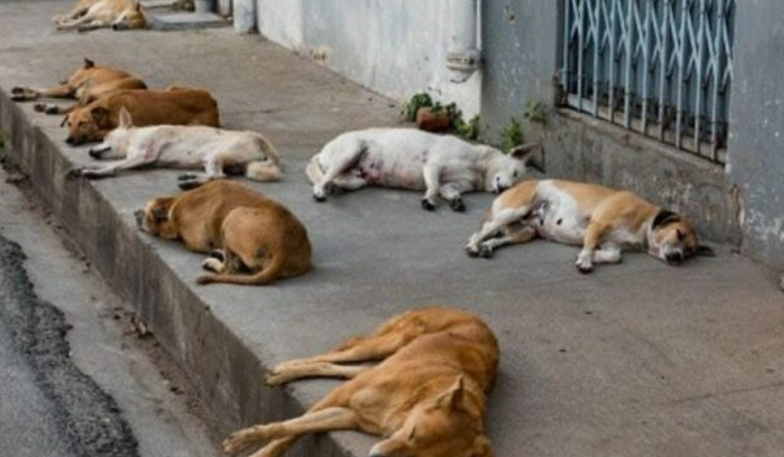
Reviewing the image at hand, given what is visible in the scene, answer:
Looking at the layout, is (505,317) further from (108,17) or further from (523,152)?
(108,17)

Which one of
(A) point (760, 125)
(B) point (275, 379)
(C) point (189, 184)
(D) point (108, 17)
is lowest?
(B) point (275, 379)

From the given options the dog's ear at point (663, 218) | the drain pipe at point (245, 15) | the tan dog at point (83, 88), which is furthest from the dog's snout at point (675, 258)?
the drain pipe at point (245, 15)

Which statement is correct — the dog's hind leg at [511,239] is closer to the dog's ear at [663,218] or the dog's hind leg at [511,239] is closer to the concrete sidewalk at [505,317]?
the concrete sidewalk at [505,317]

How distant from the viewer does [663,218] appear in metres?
7.55

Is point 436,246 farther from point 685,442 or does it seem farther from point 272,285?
point 685,442

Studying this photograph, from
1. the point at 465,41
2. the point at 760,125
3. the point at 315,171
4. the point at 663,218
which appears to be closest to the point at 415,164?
the point at 315,171

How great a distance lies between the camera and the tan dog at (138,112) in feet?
33.3

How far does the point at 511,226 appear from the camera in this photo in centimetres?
795

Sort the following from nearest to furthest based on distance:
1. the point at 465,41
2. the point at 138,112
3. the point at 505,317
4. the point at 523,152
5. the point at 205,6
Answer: the point at 505,317
the point at 523,152
the point at 465,41
the point at 138,112
the point at 205,6

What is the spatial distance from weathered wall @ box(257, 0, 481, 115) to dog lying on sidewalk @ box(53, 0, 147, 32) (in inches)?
77.1

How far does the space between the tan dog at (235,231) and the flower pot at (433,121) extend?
2.80 metres

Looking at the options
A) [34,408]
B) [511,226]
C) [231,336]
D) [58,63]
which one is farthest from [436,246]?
[58,63]

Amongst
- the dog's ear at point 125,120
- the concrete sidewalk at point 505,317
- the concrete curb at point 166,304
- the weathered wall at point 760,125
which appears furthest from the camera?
the dog's ear at point 125,120

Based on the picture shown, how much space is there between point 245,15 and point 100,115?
525 centimetres
